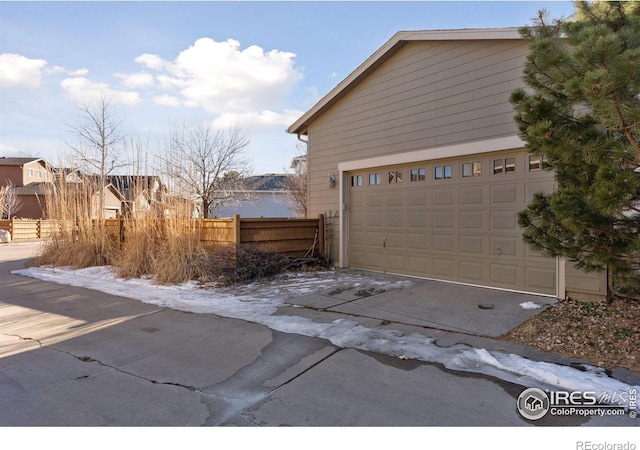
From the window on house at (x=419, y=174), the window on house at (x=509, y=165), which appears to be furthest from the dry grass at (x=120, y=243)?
the window on house at (x=509, y=165)

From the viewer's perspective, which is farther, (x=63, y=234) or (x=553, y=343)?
(x=63, y=234)

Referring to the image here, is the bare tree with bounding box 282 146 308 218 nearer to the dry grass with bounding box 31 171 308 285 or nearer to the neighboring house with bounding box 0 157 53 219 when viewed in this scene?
the dry grass with bounding box 31 171 308 285

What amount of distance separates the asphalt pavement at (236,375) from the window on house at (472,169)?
2263 millimetres

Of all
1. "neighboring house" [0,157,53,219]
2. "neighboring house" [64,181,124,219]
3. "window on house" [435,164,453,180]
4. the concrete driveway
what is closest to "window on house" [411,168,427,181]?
"window on house" [435,164,453,180]

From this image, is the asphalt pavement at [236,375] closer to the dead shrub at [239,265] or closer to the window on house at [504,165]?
the dead shrub at [239,265]

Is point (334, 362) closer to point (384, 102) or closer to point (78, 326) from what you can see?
point (78, 326)

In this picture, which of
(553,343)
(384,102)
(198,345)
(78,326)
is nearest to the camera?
(553,343)

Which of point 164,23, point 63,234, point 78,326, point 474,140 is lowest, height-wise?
point 78,326

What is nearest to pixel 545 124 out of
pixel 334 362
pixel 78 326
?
pixel 334 362

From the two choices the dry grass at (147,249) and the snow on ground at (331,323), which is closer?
the snow on ground at (331,323)

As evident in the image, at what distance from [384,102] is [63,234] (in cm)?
910

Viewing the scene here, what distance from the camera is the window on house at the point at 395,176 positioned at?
7.92 metres

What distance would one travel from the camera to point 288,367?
11.4ft

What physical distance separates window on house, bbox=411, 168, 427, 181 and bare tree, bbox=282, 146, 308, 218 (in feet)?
33.6
